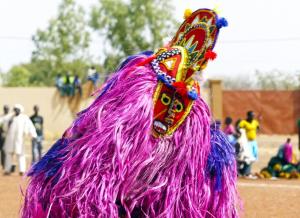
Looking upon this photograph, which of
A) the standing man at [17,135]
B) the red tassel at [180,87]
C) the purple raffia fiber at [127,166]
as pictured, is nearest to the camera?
the purple raffia fiber at [127,166]

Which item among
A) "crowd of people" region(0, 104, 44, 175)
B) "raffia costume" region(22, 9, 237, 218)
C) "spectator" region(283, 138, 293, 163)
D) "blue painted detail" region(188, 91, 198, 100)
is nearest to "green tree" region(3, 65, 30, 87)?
"crowd of people" region(0, 104, 44, 175)

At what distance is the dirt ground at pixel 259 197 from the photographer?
994 cm

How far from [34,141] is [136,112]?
1277 centimetres

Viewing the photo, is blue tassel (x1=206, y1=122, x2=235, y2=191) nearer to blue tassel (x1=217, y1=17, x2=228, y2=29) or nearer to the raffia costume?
the raffia costume

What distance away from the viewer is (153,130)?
4859 millimetres

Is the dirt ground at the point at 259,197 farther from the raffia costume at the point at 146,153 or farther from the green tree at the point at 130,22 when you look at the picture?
the green tree at the point at 130,22

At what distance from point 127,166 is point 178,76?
682 millimetres

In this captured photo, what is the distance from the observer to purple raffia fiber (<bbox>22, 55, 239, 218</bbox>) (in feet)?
15.2

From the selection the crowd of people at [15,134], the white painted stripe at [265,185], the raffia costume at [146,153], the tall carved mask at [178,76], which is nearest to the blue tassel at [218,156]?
the raffia costume at [146,153]

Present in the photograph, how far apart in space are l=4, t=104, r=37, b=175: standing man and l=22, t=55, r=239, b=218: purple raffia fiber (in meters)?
11.3

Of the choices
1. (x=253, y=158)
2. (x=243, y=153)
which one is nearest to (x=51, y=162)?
(x=243, y=153)

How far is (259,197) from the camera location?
11984 mm

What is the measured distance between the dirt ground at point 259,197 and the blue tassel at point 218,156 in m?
2.49

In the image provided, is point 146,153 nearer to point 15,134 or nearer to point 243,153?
point 243,153
